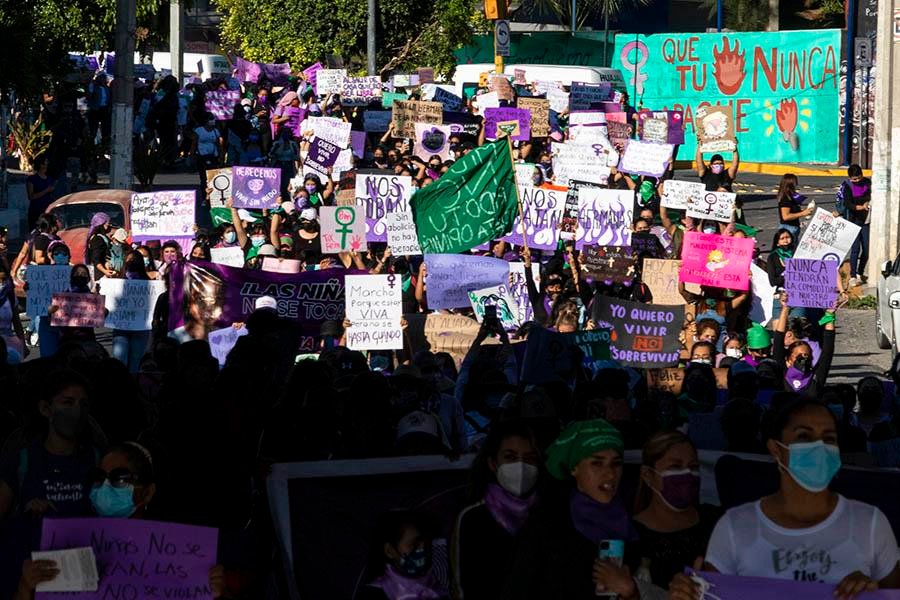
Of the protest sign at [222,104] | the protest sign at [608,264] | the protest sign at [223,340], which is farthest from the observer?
the protest sign at [222,104]

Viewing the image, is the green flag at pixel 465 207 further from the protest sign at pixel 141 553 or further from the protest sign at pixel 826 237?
the protest sign at pixel 141 553

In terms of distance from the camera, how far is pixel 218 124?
97.9 feet

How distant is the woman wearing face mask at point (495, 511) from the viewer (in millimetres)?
5512

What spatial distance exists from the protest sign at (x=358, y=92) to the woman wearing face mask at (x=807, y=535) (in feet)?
89.0

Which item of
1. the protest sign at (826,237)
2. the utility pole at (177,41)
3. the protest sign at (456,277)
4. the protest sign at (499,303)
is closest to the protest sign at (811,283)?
the protest sign at (826,237)

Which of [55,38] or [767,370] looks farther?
[55,38]

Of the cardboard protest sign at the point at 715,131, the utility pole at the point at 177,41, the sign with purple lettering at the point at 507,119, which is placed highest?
the utility pole at the point at 177,41

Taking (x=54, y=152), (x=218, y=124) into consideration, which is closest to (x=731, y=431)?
(x=54, y=152)

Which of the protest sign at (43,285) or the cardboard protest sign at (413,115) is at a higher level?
the cardboard protest sign at (413,115)

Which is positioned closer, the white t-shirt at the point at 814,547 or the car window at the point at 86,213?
the white t-shirt at the point at 814,547

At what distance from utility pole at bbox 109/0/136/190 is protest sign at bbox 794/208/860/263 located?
9.19 m

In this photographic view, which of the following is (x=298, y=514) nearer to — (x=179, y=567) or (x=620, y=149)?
(x=179, y=567)

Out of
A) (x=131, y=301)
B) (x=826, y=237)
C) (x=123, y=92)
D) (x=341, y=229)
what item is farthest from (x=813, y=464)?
(x=123, y=92)

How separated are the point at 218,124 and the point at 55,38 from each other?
5742 mm
